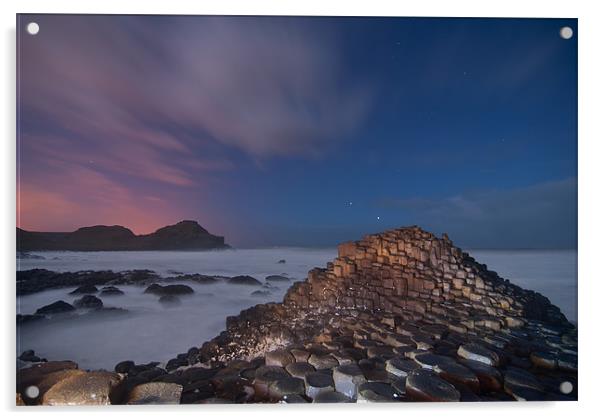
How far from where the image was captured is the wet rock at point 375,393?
4.89ft

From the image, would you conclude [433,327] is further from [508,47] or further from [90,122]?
[90,122]

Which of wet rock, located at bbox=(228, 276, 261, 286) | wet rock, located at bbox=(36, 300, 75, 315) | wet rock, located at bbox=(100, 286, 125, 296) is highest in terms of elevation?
wet rock, located at bbox=(228, 276, 261, 286)

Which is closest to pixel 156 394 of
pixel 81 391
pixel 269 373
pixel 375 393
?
pixel 81 391

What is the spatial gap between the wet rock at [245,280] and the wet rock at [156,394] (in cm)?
62

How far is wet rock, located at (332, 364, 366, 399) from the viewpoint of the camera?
1.49 meters

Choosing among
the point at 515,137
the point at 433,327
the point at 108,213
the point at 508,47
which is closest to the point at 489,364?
the point at 433,327

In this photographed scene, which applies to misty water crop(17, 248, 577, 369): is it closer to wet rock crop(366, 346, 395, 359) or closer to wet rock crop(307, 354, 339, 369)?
wet rock crop(307, 354, 339, 369)

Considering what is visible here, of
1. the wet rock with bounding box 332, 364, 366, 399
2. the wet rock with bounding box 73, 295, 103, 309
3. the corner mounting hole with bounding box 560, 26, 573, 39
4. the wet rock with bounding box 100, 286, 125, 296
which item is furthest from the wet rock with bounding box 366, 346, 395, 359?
the corner mounting hole with bounding box 560, 26, 573, 39

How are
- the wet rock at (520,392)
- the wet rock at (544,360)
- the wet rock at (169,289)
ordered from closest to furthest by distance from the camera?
the wet rock at (520,392) < the wet rock at (544,360) < the wet rock at (169,289)

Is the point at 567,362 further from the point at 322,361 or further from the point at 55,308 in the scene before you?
the point at 55,308

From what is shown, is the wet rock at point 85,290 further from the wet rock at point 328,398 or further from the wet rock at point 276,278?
the wet rock at point 328,398

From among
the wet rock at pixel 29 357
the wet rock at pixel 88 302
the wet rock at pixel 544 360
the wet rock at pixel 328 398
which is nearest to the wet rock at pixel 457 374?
the wet rock at pixel 544 360

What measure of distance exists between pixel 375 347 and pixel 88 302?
1699 mm
